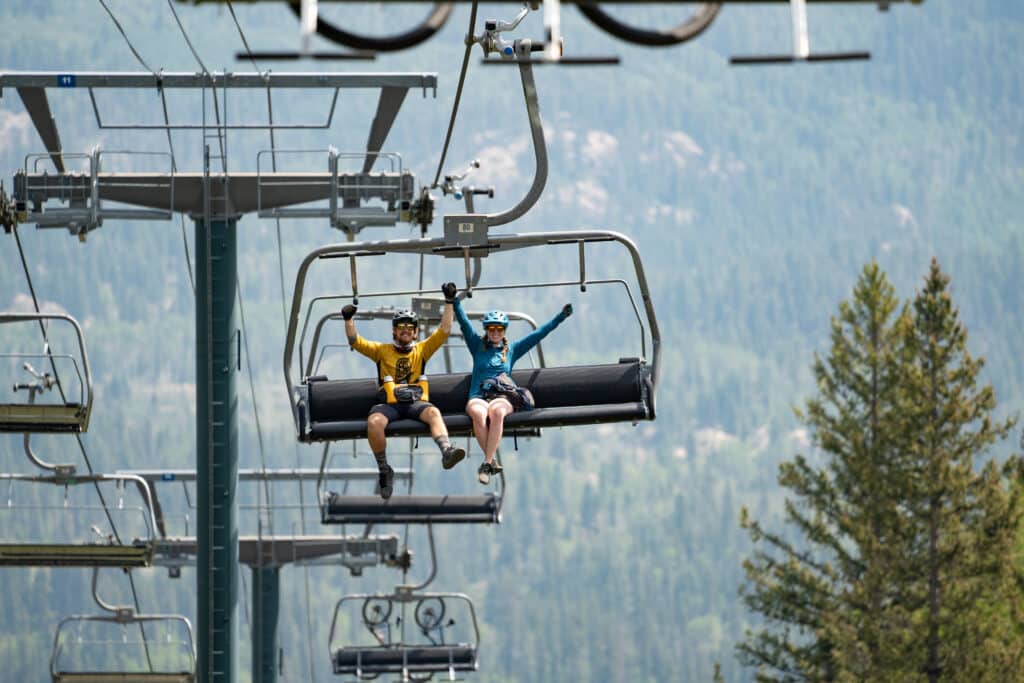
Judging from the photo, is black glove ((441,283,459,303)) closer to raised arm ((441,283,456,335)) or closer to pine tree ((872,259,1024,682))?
raised arm ((441,283,456,335))

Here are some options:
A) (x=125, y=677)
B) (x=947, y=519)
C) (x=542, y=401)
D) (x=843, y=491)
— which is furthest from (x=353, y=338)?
(x=843, y=491)

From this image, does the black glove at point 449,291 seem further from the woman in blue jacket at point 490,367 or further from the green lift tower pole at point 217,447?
A: the green lift tower pole at point 217,447

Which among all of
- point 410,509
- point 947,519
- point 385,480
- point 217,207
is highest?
point 217,207

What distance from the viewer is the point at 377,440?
43.7ft

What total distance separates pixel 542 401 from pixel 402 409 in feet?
3.02

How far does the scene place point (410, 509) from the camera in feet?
74.6

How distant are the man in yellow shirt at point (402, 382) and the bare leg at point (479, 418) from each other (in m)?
0.18

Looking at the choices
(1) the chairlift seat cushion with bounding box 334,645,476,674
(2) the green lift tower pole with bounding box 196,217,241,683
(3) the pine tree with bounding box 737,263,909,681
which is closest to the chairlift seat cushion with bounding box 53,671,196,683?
(1) the chairlift seat cushion with bounding box 334,645,476,674

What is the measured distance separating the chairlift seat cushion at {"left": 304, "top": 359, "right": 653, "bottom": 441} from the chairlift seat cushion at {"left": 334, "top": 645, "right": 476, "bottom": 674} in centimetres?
1222

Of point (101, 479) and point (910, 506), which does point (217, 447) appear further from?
point (910, 506)

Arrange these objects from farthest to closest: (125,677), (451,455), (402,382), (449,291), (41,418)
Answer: (125,677) → (41,418) → (402,382) → (451,455) → (449,291)

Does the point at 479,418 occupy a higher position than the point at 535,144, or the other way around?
the point at 535,144

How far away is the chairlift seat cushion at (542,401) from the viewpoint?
13.3m

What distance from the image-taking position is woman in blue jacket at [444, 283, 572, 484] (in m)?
13.4
